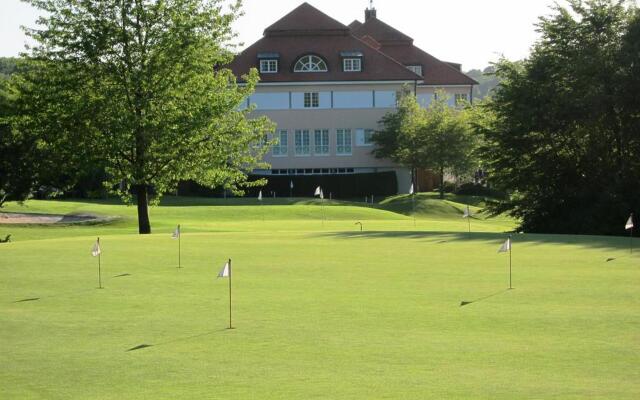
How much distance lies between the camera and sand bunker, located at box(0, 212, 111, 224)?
5311 centimetres

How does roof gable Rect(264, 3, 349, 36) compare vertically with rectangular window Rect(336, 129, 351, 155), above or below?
above

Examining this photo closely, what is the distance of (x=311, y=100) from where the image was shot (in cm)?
8706

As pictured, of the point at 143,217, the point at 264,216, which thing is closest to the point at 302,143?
the point at 264,216

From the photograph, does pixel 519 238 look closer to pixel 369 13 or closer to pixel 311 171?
pixel 311 171

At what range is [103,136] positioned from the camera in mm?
40188

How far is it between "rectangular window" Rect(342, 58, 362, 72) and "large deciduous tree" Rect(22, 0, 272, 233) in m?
46.2

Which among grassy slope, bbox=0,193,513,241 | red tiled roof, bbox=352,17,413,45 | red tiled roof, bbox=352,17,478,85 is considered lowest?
grassy slope, bbox=0,193,513,241

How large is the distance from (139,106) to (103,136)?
1.86m

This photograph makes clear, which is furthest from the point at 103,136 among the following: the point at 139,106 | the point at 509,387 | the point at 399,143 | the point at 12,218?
the point at 399,143

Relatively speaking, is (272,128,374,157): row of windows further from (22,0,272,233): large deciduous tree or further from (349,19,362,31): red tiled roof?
(22,0,272,233): large deciduous tree

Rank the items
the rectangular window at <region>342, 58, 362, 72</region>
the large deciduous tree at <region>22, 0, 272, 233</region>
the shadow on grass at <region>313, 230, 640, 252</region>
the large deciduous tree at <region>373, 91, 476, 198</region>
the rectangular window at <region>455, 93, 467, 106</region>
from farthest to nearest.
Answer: the rectangular window at <region>342, 58, 362, 72</region> → the large deciduous tree at <region>373, 91, 476, 198</region> → the rectangular window at <region>455, 93, 467, 106</region> → the large deciduous tree at <region>22, 0, 272, 233</region> → the shadow on grass at <region>313, 230, 640, 252</region>

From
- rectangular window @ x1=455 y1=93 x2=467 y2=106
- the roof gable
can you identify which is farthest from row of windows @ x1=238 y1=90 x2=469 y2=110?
rectangular window @ x1=455 y1=93 x2=467 y2=106

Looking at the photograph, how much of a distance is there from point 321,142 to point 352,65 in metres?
7.16

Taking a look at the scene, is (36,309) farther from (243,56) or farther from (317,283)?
(243,56)
